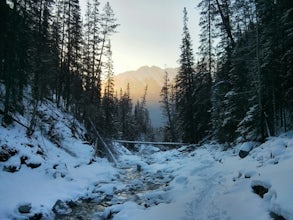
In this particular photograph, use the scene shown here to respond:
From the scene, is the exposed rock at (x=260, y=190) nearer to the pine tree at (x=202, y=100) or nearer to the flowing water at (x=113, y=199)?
the flowing water at (x=113, y=199)

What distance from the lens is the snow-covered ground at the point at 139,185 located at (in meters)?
9.94

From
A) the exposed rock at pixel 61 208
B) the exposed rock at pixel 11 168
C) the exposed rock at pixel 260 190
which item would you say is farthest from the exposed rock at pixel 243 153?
the exposed rock at pixel 11 168

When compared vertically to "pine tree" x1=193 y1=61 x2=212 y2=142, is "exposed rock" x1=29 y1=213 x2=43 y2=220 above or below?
below

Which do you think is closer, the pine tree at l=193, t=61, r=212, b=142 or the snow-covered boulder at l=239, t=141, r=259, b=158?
the snow-covered boulder at l=239, t=141, r=259, b=158

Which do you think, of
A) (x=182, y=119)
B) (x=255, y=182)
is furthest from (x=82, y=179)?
(x=182, y=119)

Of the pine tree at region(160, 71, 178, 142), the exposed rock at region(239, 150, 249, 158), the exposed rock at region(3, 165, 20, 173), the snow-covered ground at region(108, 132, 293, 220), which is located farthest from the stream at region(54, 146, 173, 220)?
the pine tree at region(160, 71, 178, 142)

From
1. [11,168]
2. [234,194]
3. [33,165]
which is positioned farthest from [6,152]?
[234,194]

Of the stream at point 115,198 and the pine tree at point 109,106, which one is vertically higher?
the pine tree at point 109,106

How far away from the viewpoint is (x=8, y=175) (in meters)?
13.2

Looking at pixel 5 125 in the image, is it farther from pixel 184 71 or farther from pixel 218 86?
pixel 184 71

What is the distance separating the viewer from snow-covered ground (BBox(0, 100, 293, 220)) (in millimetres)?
9938

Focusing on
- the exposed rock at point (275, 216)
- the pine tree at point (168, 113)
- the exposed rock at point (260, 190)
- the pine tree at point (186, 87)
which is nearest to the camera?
the exposed rock at point (275, 216)

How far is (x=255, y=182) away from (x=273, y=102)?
7965mm

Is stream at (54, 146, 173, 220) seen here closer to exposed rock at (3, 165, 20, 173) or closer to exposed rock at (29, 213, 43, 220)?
exposed rock at (29, 213, 43, 220)
